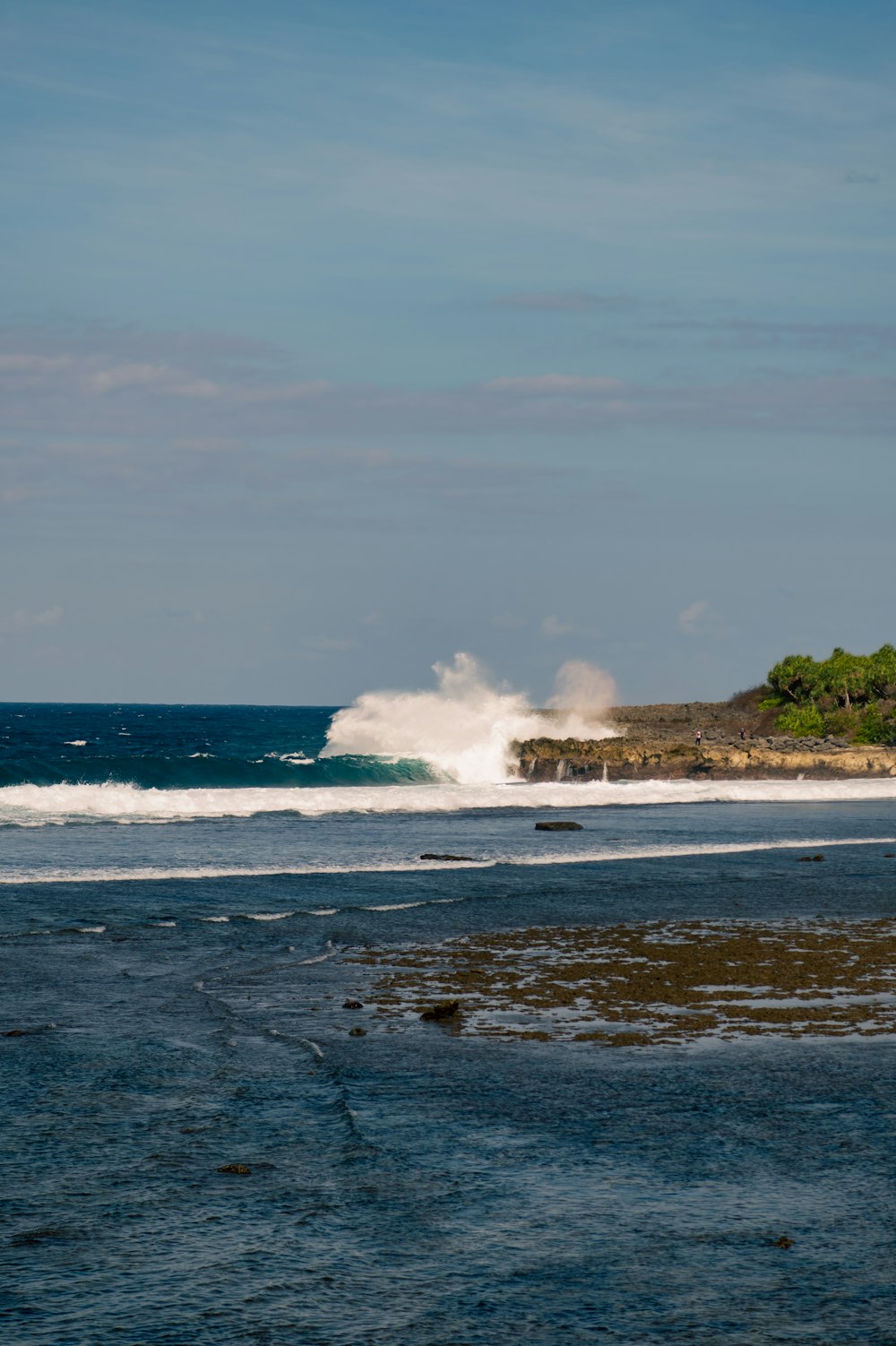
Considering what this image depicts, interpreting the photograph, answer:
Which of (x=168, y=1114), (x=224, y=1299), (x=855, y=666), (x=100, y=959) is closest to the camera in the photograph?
(x=224, y=1299)

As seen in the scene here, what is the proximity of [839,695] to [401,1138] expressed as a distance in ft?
314

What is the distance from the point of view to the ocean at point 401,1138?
7676 millimetres

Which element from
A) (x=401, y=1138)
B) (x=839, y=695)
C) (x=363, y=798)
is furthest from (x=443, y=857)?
(x=839, y=695)

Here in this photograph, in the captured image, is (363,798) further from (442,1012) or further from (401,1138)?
(401,1138)

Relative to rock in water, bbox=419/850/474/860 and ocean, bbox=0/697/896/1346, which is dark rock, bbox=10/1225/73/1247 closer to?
ocean, bbox=0/697/896/1346

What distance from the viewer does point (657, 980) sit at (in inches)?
704

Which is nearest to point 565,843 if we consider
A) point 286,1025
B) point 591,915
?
point 591,915

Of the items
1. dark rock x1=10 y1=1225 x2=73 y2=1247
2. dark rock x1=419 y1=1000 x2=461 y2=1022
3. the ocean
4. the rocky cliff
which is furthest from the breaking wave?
dark rock x1=10 y1=1225 x2=73 y2=1247

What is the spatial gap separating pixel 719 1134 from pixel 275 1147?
3521 mm

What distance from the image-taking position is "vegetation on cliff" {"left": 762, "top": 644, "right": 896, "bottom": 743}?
93.2 meters

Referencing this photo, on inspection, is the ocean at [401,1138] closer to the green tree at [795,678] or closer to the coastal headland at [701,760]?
the coastal headland at [701,760]

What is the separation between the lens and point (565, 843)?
38.3 m

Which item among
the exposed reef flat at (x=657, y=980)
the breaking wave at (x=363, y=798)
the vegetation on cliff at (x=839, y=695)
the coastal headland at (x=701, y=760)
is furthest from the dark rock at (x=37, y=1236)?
the vegetation on cliff at (x=839, y=695)

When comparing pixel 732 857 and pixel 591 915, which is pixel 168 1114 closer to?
pixel 591 915
